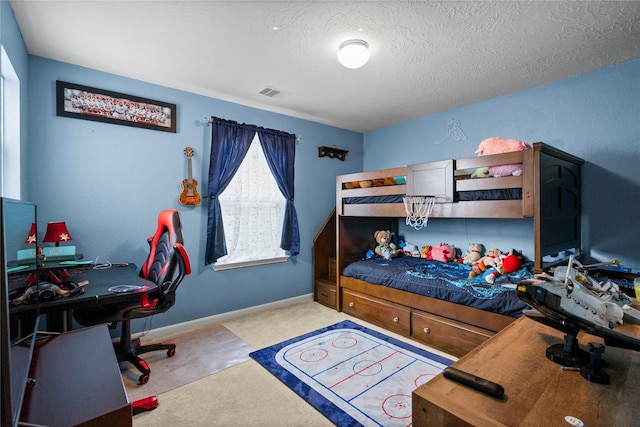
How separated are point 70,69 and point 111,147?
687 mm

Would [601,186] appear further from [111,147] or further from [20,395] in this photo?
[111,147]

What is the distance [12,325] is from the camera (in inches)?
31.2

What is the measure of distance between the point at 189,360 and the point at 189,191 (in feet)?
5.23

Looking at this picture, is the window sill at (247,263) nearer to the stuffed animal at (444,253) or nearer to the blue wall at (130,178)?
the blue wall at (130,178)

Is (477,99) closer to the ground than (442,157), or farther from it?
farther from it

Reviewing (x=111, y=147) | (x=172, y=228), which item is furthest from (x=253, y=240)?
(x=111, y=147)

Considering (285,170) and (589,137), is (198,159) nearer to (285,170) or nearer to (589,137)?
(285,170)

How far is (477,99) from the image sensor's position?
11.0ft

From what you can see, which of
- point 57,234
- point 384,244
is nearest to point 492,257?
point 384,244

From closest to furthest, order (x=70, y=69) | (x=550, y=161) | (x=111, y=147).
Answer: (x=550, y=161), (x=70, y=69), (x=111, y=147)

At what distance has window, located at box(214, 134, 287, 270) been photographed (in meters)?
3.40

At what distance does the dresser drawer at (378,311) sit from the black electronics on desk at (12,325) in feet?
A: 8.79

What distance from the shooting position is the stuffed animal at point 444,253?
139 inches

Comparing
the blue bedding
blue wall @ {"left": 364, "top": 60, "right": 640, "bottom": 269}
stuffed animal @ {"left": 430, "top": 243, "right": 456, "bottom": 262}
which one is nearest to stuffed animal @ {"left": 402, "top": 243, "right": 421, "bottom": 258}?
the blue bedding
